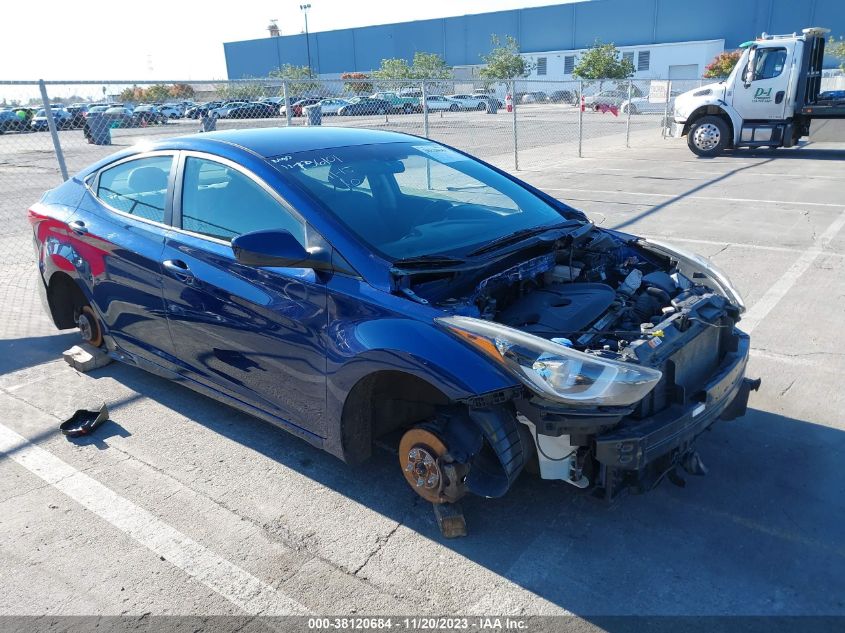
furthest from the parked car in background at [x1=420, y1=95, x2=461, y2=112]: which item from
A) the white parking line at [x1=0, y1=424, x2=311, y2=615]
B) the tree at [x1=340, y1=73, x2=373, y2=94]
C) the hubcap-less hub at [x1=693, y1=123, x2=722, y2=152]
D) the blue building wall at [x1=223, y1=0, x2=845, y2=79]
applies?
the white parking line at [x1=0, y1=424, x2=311, y2=615]

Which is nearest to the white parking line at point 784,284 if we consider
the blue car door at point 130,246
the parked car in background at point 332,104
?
the blue car door at point 130,246

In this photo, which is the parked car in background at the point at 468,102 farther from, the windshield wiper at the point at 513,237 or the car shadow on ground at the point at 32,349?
the windshield wiper at the point at 513,237

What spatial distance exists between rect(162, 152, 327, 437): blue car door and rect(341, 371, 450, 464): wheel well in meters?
0.17

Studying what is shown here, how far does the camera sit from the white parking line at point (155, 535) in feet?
8.75

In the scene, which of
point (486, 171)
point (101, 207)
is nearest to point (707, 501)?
point (486, 171)

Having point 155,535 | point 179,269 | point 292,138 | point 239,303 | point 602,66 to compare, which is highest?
A: point 602,66

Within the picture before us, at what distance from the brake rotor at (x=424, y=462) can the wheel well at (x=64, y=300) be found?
3.06 metres

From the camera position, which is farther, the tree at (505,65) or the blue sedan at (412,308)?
the tree at (505,65)

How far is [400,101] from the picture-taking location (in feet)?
64.7

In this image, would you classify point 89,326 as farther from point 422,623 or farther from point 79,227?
point 422,623

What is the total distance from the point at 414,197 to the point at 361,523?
185 centimetres

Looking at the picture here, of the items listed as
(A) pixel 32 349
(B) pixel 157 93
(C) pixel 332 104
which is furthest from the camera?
(C) pixel 332 104

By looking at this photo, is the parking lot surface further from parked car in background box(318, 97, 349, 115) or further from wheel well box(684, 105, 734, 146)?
parked car in background box(318, 97, 349, 115)

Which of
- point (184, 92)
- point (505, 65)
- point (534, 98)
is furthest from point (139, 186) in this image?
point (505, 65)
